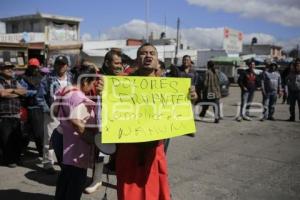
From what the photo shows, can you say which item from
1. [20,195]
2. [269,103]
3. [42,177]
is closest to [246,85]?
[269,103]

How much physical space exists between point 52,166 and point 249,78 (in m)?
7.60

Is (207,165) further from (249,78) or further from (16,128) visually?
(249,78)

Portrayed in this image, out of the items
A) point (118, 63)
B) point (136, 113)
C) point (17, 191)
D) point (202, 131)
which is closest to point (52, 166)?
point (17, 191)

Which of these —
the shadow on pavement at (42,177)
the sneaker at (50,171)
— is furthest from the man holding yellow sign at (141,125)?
the sneaker at (50,171)

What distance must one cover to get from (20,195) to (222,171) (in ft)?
10.2

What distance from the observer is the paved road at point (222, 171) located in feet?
16.7

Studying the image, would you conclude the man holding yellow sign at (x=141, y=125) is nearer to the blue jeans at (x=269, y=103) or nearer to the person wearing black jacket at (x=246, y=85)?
the person wearing black jacket at (x=246, y=85)

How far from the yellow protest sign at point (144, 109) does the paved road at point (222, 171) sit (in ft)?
6.13

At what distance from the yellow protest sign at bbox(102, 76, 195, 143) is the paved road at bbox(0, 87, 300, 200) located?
187 cm

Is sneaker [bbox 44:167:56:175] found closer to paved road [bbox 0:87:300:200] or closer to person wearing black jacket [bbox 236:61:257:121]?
paved road [bbox 0:87:300:200]

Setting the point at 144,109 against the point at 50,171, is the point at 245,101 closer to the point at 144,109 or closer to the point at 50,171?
the point at 50,171

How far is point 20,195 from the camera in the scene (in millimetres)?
4961

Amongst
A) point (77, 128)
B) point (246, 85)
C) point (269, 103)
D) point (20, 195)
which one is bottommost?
point (20, 195)

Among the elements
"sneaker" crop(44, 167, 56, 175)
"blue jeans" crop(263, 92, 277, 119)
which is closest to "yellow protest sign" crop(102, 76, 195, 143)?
"sneaker" crop(44, 167, 56, 175)
